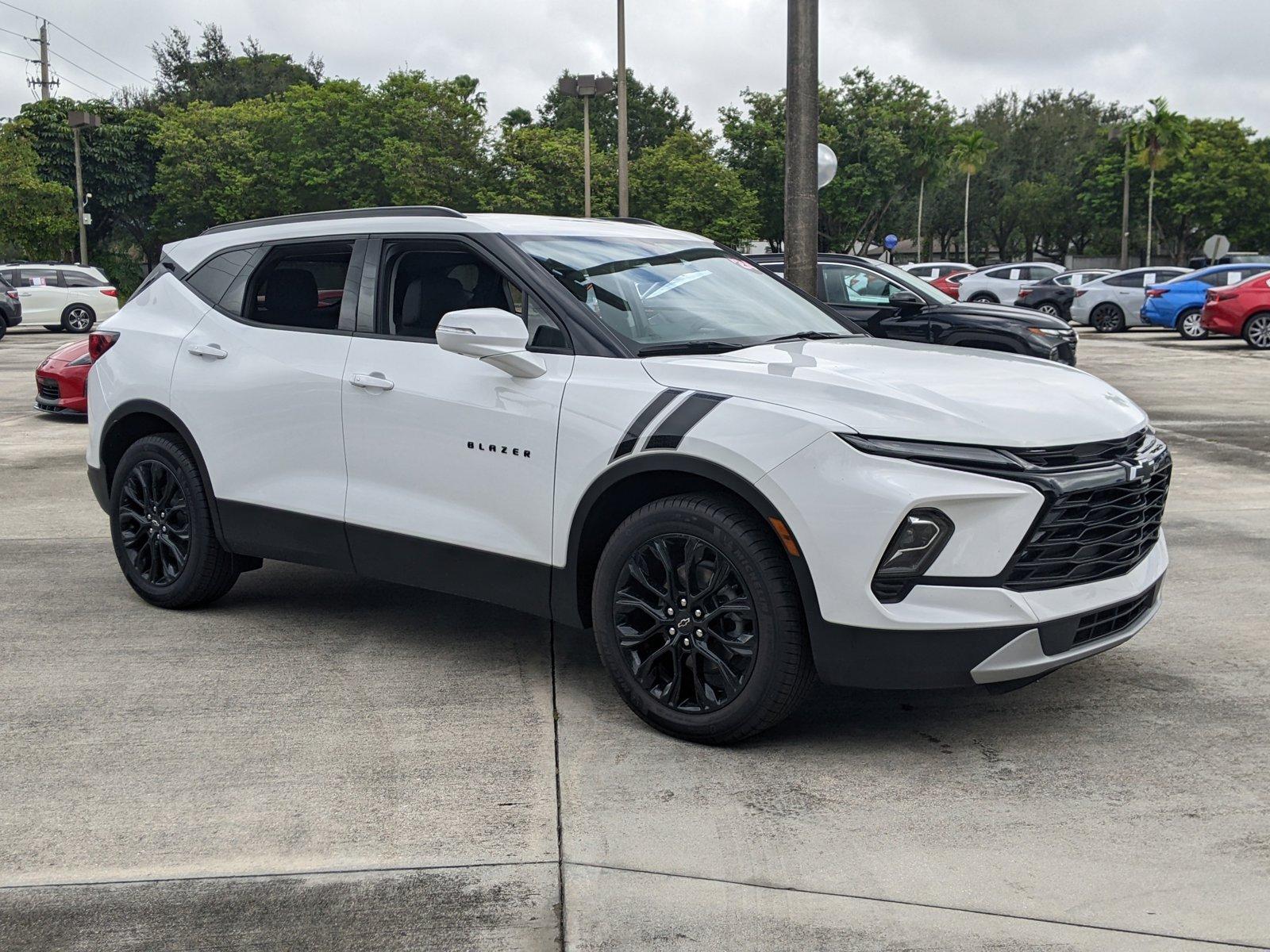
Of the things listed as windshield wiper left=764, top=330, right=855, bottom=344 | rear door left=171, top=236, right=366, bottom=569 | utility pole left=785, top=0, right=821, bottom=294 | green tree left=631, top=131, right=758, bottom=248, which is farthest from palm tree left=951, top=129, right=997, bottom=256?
rear door left=171, top=236, right=366, bottom=569

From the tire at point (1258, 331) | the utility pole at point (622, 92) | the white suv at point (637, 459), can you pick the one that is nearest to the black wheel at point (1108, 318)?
the tire at point (1258, 331)

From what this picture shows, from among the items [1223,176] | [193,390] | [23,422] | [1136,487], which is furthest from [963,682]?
[1223,176]

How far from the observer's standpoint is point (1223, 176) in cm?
6856

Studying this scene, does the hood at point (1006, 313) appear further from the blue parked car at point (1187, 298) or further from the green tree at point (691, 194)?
the green tree at point (691, 194)

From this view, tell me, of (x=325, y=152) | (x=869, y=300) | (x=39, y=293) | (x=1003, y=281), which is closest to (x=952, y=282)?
(x=1003, y=281)

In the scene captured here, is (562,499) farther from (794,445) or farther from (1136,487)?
(1136,487)

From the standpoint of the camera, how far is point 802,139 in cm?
966

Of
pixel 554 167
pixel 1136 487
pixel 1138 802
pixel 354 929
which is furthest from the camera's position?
pixel 554 167

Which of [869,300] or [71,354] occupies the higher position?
[869,300]

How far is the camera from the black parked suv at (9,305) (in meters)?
28.6

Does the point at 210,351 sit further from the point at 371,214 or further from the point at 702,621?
the point at 702,621

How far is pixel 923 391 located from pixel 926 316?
30.5 feet

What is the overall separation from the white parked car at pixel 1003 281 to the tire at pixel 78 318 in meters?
21.7

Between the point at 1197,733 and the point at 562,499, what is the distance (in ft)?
7.23
